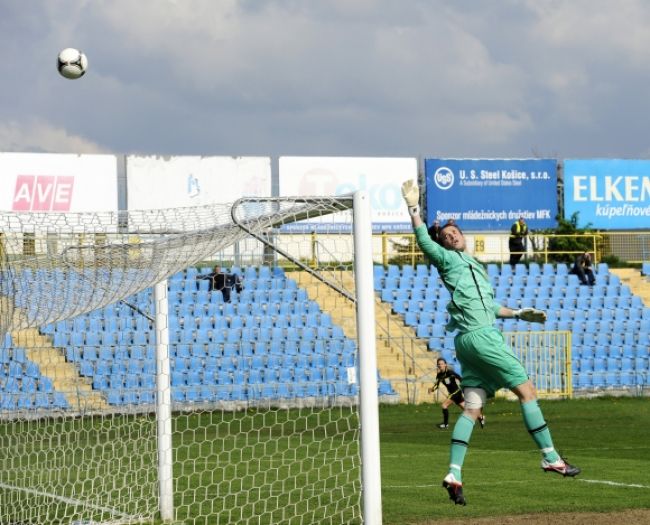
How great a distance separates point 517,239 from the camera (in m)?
35.2

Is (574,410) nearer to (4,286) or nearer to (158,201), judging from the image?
(158,201)

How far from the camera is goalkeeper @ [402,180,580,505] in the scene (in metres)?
8.91

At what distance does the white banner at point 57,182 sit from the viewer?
3304cm

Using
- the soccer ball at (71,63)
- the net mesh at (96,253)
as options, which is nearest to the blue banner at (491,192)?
the soccer ball at (71,63)

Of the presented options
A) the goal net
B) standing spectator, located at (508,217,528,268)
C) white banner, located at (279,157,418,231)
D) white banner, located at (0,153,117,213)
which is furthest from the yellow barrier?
the goal net

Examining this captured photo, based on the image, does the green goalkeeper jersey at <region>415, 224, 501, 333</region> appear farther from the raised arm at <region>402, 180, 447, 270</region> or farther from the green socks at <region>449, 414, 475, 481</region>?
the green socks at <region>449, 414, 475, 481</region>

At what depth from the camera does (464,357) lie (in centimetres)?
906

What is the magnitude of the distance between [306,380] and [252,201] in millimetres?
15308

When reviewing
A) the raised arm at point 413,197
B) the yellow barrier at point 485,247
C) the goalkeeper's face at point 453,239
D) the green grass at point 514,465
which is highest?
the yellow barrier at point 485,247

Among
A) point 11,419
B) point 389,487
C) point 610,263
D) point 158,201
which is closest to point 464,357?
point 389,487

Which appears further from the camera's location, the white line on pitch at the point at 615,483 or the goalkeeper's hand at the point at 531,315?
the white line on pitch at the point at 615,483

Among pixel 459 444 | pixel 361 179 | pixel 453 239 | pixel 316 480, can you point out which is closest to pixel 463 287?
pixel 453 239

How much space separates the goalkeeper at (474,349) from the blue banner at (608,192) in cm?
2981

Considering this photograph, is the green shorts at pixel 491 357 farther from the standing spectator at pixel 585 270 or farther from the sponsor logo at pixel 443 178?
the sponsor logo at pixel 443 178
